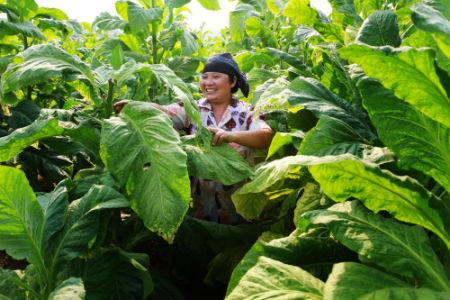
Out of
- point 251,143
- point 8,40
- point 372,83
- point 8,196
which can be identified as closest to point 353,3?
point 251,143

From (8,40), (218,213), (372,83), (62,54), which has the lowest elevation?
(218,213)

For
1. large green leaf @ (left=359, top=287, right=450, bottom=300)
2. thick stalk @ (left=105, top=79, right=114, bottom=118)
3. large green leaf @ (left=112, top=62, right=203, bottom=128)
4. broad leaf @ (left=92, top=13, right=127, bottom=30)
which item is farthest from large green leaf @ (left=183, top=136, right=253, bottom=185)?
broad leaf @ (left=92, top=13, right=127, bottom=30)

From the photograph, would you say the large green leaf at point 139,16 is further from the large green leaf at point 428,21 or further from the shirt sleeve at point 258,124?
the large green leaf at point 428,21

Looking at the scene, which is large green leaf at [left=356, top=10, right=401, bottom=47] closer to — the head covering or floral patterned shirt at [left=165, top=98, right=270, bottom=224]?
floral patterned shirt at [left=165, top=98, right=270, bottom=224]

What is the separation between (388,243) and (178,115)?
167 centimetres

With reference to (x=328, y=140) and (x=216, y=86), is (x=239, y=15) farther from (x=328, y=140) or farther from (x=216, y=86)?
(x=328, y=140)

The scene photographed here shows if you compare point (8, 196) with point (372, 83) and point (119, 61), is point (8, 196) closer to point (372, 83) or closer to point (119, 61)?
point (372, 83)

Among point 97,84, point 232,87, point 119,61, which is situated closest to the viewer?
point 97,84

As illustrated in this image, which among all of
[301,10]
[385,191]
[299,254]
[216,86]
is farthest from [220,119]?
[385,191]

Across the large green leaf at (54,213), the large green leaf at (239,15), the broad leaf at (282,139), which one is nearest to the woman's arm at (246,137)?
the broad leaf at (282,139)

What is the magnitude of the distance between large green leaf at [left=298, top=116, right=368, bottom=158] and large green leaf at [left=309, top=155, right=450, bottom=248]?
32 centimetres

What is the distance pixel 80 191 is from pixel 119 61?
1043mm

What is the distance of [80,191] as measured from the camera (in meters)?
1.95

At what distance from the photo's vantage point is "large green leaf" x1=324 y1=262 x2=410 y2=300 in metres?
1.07
